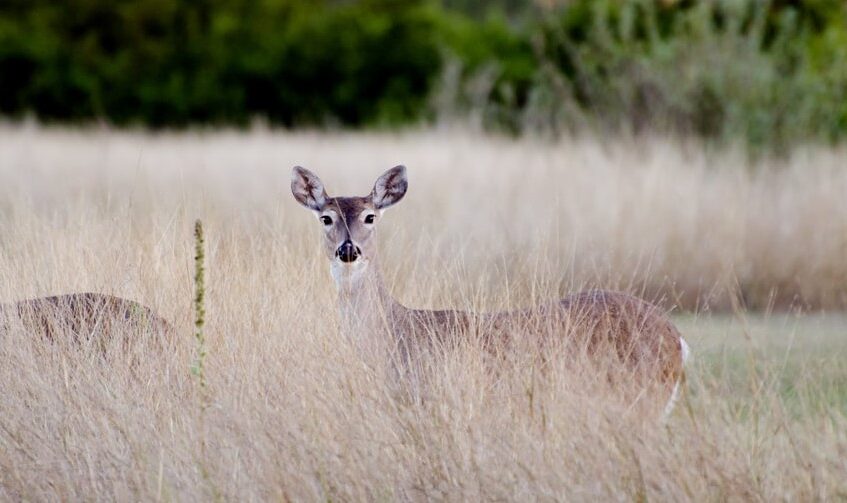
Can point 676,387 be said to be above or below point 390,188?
below

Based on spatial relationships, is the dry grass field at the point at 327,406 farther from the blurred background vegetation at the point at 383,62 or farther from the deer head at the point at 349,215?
the blurred background vegetation at the point at 383,62

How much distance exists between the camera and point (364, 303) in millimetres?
6434

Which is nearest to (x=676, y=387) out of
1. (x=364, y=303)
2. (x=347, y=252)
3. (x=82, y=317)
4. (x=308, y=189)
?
(x=364, y=303)

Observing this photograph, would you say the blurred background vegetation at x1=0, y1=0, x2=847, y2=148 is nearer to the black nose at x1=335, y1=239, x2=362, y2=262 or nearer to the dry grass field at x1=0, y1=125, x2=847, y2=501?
the dry grass field at x1=0, y1=125, x2=847, y2=501

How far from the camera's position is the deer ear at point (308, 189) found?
6.80 meters

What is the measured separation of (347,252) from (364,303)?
0.75 feet

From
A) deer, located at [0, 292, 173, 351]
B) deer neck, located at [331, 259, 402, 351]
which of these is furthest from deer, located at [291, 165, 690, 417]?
deer, located at [0, 292, 173, 351]

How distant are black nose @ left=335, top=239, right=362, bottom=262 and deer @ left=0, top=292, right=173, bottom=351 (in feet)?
2.55

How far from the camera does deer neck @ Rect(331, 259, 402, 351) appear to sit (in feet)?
20.6

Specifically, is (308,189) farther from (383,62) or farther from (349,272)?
(383,62)

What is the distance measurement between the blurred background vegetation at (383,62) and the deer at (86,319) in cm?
944

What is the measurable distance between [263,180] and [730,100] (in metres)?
4.61

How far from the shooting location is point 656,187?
11703 millimetres

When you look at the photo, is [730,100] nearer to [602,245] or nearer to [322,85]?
[602,245]
